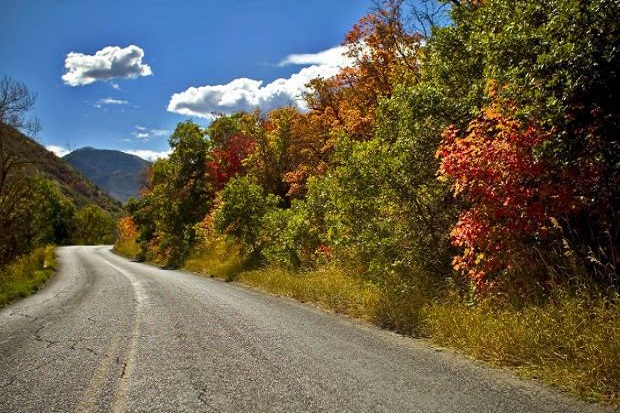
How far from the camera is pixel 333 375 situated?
5.59 meters

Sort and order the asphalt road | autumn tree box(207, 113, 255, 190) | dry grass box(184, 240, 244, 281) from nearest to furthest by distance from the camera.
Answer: the asphalt road → dry grass box(184, 240, 244, 281) → autumn tree box(207, 113, 255, 190)

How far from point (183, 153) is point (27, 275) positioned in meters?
16.0

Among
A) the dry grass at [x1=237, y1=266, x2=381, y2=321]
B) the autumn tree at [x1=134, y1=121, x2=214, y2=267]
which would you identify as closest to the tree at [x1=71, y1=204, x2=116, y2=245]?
the autumn tree at [x1=134, y1=121, x2=214, y2=267]

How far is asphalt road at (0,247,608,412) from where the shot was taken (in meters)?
4.73

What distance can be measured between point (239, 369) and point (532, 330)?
3.73m

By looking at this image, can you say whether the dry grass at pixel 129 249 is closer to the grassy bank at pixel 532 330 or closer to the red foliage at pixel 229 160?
the red foliage at pixel 229 160

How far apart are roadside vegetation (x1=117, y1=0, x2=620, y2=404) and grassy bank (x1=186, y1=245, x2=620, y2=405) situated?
0.07 ft

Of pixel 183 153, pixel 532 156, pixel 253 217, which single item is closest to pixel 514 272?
pixel 532 156

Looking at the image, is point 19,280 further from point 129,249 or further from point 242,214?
point 129,249

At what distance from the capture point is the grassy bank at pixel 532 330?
4.88 metres

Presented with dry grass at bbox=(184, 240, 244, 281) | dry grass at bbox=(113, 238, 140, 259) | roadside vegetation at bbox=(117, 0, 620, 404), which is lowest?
dry grass at bbox=(113, 238, 140, 259)

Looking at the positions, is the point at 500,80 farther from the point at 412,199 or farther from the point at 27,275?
the point at 27,275

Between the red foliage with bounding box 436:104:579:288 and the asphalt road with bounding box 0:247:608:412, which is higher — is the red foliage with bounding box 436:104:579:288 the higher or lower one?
the higher one

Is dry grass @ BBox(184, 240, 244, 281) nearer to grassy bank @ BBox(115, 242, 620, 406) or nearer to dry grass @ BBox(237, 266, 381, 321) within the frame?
dry grass @ BBox(237, 266, 381, 321)
